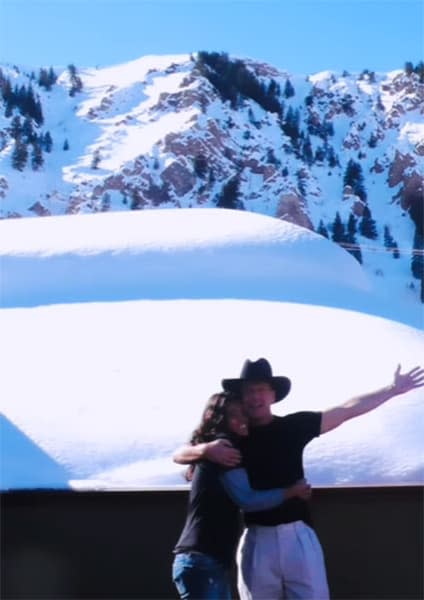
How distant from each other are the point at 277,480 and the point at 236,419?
0.52 ft

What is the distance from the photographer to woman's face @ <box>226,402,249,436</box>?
184 centimetres

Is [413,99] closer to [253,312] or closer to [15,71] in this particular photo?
[253,312]

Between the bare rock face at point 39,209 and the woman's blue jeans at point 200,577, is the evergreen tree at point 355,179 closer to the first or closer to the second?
the bare rock face at point 39,209

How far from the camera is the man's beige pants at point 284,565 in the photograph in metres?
1.70

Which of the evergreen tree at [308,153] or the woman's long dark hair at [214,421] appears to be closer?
the woman's long dark hair at [214,421]

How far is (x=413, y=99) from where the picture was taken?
3238 mm

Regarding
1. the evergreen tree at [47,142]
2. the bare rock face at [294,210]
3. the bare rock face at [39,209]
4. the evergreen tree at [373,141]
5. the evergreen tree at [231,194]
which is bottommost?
the bare rock face at [39,209]

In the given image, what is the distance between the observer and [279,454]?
1.79 meters

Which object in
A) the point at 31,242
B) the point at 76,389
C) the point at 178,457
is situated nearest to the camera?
the point at 178,457

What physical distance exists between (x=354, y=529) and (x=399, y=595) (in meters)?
0.22

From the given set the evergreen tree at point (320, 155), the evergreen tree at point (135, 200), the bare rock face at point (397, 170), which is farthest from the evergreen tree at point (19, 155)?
the bare rock face at point (397, 170)

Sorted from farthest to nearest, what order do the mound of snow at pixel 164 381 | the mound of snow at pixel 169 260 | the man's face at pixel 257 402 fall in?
the mound of snow at pixel 169 260 < the mound of snow at pixel 164 381 < the man's face at pixel 257 402

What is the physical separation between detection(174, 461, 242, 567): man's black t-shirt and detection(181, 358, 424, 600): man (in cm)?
3

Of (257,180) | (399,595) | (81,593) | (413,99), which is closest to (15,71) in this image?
(257,180)
